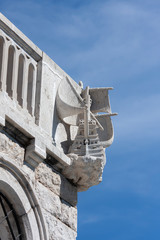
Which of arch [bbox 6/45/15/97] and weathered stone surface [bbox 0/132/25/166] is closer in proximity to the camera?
weathered stone surface [bbox 0/132/25/166]

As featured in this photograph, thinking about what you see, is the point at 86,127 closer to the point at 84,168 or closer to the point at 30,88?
the point at 84,168

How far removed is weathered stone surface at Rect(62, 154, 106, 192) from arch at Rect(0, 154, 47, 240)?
91cm

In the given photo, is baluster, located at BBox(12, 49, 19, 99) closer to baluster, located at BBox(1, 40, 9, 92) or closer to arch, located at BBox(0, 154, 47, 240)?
baluster, located at BBox(1, 40, 9, 92)

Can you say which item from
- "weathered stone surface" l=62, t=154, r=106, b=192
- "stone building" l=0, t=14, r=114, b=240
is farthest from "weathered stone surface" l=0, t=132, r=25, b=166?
"weathered stone surface" l=62, t=154, r=106, b=192

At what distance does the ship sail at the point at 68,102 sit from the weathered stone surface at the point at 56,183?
87cm

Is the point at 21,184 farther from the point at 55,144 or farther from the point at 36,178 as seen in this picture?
the point at 55,144

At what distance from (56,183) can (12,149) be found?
0.91 m

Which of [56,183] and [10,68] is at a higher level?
[10,68]

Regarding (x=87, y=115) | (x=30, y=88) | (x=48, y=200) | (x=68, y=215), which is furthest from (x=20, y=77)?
(x=68, y=215)

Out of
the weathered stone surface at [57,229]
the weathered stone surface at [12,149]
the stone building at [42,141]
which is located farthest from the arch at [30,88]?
the weathered stone surface at [57,229]

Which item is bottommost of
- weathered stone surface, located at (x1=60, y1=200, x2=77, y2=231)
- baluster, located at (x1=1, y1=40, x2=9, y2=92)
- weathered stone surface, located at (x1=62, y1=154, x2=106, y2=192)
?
weathered stone surface, located at (x1=60, y1=200, x2=77, y2=231)

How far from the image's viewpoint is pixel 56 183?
8984 mm

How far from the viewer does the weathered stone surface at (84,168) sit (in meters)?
9.18

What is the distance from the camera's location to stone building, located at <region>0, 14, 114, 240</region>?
8312mm
